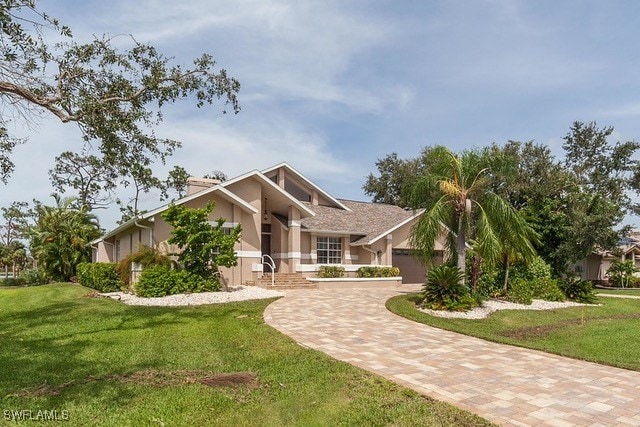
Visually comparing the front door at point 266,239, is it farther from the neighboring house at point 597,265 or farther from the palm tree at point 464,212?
the neighboring house at point 597,265

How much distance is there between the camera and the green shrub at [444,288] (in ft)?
49.0

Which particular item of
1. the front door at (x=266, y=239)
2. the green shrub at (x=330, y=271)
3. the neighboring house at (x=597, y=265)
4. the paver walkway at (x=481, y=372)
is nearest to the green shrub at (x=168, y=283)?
the paver walkway at (x=481, y=372)

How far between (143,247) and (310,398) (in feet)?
48.7

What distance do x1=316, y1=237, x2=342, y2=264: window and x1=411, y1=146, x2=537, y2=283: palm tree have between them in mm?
9769

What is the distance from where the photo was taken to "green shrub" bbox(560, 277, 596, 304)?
63.3ft

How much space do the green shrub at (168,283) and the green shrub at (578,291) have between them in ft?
50.3

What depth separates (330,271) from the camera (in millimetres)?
23438

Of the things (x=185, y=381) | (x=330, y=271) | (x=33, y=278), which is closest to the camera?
(x=185, y=381)

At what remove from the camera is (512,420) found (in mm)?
5148

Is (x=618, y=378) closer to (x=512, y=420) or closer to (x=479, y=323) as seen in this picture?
(x=512, y=420)

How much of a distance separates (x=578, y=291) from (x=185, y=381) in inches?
733

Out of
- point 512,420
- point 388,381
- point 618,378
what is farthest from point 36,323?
point 618,378

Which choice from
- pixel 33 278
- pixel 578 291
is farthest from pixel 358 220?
pixel 33 278

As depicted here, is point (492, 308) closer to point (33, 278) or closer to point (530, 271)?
point (530, 271)
